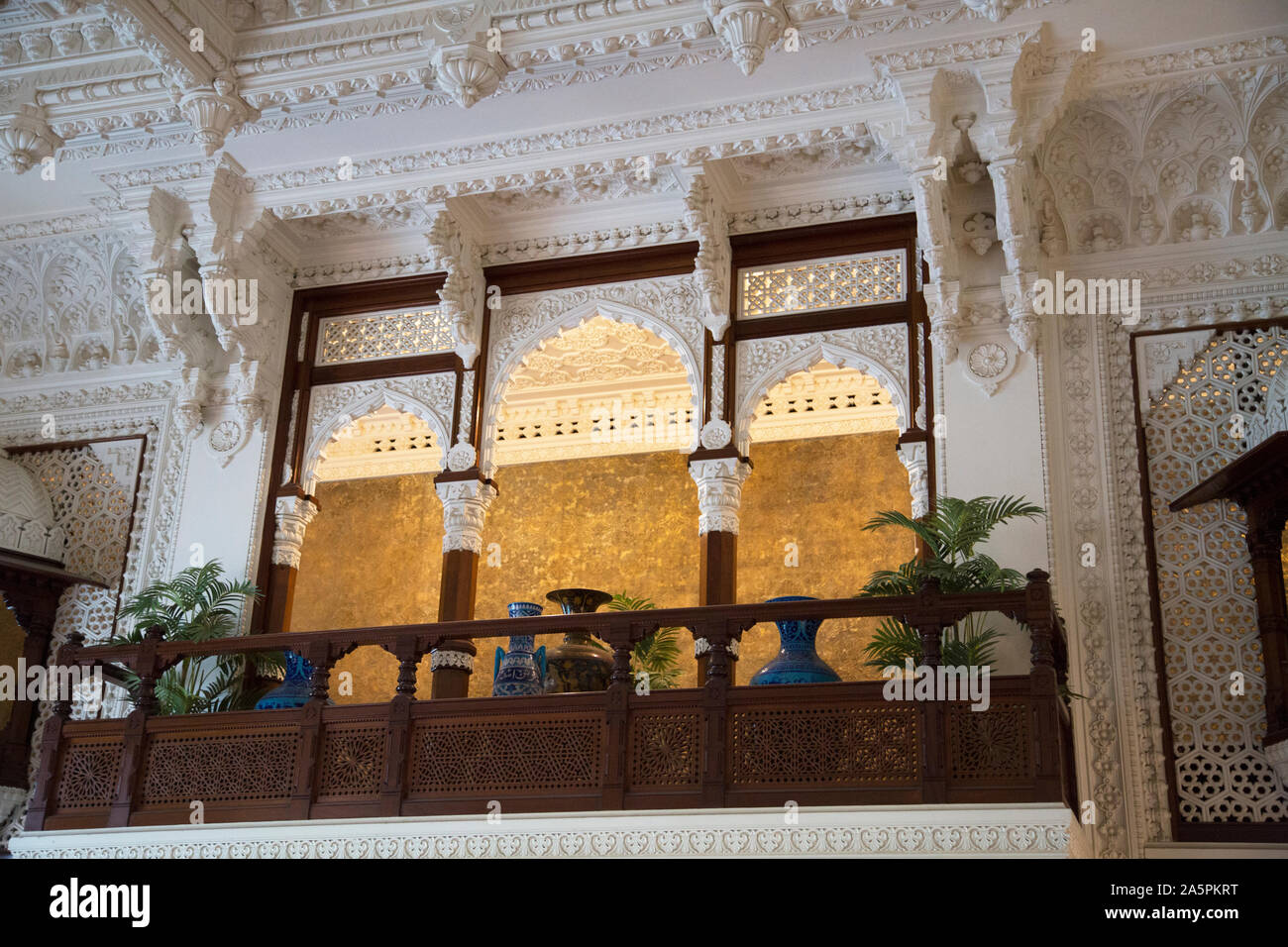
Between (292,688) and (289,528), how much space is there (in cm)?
126

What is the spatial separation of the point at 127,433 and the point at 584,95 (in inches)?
131

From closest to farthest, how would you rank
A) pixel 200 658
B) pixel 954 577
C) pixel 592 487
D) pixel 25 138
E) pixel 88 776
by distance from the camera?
pixel 954 577
pixel 88 776
pixel 25 138
pixel 200 658
pixel 592 487

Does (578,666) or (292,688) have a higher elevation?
(578,666)

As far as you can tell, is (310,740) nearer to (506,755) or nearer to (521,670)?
(506,755)


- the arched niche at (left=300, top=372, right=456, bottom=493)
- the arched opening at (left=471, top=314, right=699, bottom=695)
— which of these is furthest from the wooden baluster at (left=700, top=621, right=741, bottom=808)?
the arched opening at (left=471, top=314, right=699, bottom=695)

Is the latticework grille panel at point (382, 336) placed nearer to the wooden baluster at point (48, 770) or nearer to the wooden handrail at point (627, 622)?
the wooden handrail at point (627, 622)

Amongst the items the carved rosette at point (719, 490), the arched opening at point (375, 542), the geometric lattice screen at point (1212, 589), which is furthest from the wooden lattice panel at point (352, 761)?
the arched opening at point (375, 542)

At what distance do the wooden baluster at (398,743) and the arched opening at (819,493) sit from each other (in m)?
3.43

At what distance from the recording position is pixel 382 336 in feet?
26.7

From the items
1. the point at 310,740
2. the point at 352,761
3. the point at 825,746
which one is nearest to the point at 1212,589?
the point at 825,746

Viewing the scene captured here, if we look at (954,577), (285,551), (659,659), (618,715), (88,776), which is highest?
(285,551)

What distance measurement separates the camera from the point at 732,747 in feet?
18.6

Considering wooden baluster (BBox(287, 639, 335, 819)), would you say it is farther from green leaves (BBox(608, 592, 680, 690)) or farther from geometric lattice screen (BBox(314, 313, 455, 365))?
geometric lattice screen (BBox(314, 313, 455, 365))
